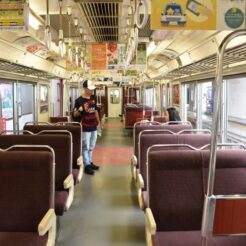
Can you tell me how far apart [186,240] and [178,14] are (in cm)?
168

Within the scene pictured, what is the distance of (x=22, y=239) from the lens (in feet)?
7.88

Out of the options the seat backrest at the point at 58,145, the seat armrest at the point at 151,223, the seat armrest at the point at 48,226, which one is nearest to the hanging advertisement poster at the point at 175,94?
the seat backrest at the point at 58,145

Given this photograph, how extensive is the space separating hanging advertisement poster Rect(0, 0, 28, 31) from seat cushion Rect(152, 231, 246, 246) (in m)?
2.40

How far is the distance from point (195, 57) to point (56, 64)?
526 cm

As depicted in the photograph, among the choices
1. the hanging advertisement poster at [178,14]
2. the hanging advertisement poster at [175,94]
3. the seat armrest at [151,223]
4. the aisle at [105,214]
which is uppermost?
the hanging advertisement poster at [178,14]

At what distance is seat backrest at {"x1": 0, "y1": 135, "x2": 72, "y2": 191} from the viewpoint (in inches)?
144

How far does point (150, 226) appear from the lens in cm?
236

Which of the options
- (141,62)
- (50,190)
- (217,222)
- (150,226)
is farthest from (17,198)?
(141,62)

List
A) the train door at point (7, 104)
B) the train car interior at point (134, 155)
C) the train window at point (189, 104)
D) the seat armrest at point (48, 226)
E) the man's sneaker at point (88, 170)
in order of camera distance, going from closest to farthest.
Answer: the seat armrest at point (48, 226), the train car interior at point (134, 155), the train door at point (7, 104), the man's sneaker at point (88, 170), the train window at point (189, 104)

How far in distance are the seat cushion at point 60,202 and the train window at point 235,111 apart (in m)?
2.91

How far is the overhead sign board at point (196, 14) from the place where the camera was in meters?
2.46

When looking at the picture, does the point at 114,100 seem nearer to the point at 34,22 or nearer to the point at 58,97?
the point at 58,97

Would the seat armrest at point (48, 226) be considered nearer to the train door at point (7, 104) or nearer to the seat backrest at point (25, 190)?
the seat backrest at point (25, 190)

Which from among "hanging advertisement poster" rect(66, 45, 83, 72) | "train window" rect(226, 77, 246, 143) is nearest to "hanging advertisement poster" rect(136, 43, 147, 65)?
"hanging advertisement poster" rect(66, 45, 83, 72)
